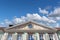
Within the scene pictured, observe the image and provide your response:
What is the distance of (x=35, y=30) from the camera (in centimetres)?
2506

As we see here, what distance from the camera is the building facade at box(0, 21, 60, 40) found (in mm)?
24719

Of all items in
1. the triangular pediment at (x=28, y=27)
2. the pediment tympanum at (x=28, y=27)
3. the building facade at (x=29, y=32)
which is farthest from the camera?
the triangular pediment at (x=28, y=27)

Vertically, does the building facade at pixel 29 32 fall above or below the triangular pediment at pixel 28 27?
below

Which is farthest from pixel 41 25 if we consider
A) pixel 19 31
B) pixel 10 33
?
pixel 10 33

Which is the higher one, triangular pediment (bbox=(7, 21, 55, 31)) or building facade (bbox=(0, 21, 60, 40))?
triangular pediment (bbox=(7, 21, 55, 31))

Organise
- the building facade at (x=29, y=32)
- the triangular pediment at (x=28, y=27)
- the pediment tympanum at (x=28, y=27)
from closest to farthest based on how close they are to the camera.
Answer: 1. the building facade at (x=29, y=32)
2. the pediment tympanum at (x=28, y=27)
3. the triangular pediment at (x=28, y=27)

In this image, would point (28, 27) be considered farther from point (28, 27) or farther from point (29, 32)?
point (29, 32)

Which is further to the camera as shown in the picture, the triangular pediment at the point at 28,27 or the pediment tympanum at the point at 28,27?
the triangular pediment at the point at 28,27

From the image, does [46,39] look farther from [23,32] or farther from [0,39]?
[0,39]

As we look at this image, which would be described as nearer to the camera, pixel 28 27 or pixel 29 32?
pixel 29 32

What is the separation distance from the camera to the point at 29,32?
25141 millimetres

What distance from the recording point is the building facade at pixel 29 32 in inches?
973

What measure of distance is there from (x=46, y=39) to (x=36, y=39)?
2.14 meters

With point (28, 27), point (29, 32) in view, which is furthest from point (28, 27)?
point (29, 32)
